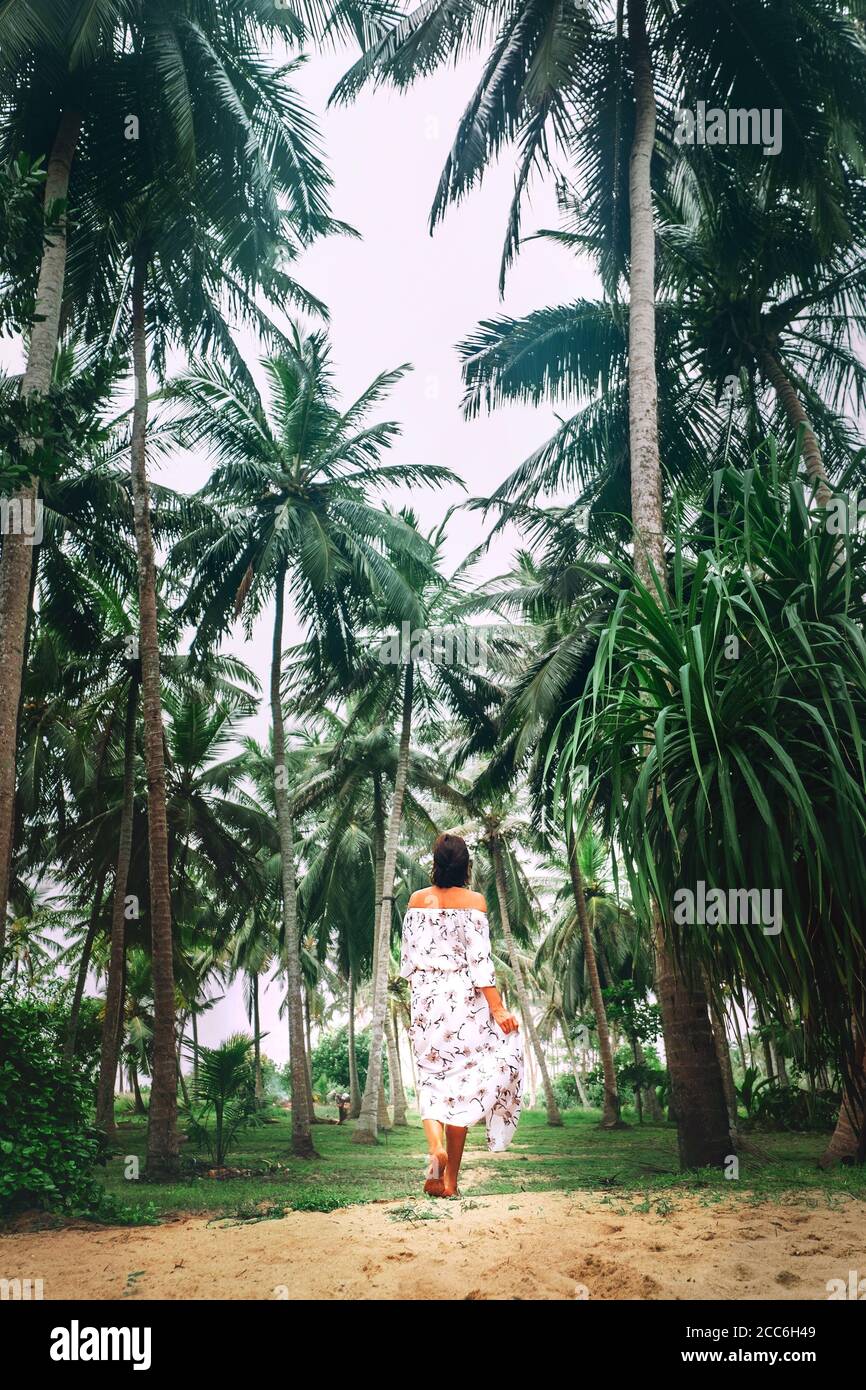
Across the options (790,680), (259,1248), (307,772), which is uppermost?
(307,772)

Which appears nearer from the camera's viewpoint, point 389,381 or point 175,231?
point 175,231

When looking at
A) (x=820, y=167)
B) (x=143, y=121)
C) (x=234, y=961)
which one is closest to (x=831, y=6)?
(x=820, y=167)

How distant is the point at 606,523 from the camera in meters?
15.1

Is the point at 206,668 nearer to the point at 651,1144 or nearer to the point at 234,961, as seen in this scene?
the point at 651,1144

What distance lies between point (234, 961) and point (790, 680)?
31955 mm

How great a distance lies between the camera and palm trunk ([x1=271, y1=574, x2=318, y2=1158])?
54.1ft

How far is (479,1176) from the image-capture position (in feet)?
42.0

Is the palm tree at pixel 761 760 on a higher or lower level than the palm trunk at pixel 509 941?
A: higher

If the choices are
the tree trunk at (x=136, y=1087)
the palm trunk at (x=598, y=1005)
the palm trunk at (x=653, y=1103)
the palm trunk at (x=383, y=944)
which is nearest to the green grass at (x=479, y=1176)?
the palm trunk at (x=383, y=944)

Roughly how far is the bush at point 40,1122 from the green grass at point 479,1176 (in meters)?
0.63

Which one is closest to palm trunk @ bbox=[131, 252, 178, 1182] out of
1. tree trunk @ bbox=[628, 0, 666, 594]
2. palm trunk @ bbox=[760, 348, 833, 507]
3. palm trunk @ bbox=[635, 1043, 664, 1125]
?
tree trunk @ bbox=[628, 0, 666, 594]

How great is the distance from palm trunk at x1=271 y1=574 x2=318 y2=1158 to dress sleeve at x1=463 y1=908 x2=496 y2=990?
12.0m

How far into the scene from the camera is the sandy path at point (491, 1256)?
4770mm

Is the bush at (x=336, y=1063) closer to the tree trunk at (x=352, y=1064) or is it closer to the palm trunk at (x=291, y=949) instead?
the tree trunk at (x=352, y=1064)
